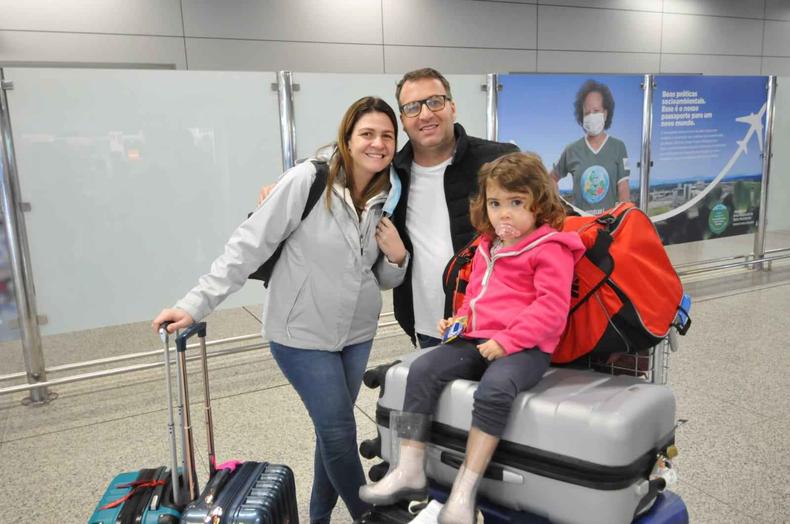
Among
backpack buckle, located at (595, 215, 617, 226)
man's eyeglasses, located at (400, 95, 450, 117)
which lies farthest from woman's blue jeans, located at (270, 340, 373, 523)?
backpack buckle, located at (595, 215, 617, 226)

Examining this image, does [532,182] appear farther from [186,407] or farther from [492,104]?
Answer: [492,104]

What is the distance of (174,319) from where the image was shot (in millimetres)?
1683

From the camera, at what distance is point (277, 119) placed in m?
4.05

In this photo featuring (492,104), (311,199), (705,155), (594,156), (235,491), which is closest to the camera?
(235,491)

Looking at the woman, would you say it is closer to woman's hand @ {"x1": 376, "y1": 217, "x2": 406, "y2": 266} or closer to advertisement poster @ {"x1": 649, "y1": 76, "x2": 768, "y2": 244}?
woman's hand @ {"x1": 376, "y1": 217, "x2": 406, "y2": 266}

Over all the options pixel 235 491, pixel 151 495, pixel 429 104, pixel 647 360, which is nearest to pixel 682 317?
pixel 647 360

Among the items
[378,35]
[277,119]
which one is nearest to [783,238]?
[378,35]

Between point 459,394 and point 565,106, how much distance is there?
4.00 m

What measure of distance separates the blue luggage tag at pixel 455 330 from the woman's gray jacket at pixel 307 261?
15.1 inches

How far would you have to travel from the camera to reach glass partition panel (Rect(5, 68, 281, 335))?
11.7 feet

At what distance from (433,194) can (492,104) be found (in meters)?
2.85

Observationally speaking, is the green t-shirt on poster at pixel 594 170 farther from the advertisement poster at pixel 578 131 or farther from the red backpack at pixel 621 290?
the red backpack at pixel 621 290

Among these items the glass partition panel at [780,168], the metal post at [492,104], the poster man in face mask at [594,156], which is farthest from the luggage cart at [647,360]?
the glass partition panel at [780,168]

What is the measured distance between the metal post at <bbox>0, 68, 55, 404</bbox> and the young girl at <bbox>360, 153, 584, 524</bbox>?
2999 mm
